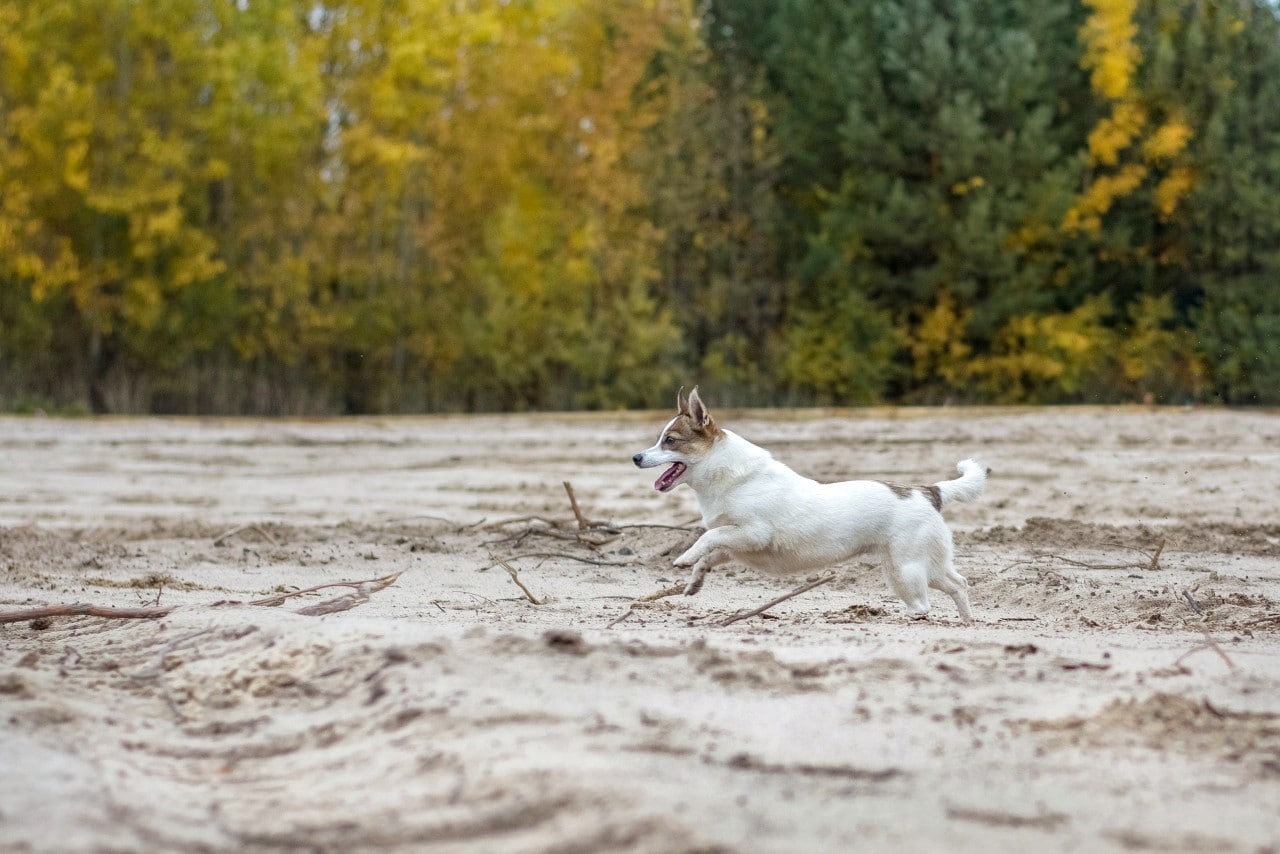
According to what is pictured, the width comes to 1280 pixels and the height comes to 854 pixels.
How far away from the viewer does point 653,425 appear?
1477 cm

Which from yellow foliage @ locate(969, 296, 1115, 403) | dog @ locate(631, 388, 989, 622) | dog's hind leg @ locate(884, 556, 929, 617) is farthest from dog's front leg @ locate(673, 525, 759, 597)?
yellow foliage @ locate(969, 296, 1115, 403)

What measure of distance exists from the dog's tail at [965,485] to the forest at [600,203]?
15.4 meters

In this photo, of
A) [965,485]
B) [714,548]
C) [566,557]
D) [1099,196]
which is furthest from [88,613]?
[1099,196]

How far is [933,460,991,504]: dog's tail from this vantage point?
6605mm

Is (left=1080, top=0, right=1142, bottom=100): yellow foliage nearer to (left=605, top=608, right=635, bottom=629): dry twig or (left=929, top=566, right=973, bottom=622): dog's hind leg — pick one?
(left=929, top=566, right=973, bottom=622): dog's hind leg

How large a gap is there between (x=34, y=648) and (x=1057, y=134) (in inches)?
788

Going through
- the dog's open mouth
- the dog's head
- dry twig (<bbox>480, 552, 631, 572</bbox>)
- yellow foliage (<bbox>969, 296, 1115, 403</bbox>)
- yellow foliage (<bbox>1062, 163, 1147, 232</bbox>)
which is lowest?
dry twig (<bbox>480, 552, 631, 572</bbox>)

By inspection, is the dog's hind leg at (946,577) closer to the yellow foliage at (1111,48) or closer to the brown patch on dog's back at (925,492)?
the brown patch on dog's back at (925,492)

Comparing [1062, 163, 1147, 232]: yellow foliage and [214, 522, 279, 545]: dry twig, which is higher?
[1062, 163, 1147, 232]: yellow foliage

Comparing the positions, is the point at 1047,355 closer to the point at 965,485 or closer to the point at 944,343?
the point at 944,343

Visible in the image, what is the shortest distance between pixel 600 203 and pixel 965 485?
57.5 ft

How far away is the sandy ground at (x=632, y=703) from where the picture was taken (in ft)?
10.4

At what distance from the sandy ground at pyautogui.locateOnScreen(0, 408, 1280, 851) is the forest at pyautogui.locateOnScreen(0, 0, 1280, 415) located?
13.3 meters

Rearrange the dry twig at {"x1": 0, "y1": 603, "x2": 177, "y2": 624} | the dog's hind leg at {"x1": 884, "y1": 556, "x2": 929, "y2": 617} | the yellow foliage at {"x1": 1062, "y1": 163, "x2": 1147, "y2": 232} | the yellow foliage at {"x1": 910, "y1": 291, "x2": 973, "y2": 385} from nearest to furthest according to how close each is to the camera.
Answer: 1. the dry twig at {"x1": 0, "y1": 603, "x2": 177, "y2": 624}
2. the dog's hind leg at {"x1": 884, "y1": 556, "x2": 929, "y2": 617}
3. the yellow foliage at {"x1": 1062, "y1": 163, "x2": 1147, "y2": 232}
4. the yellow foliage at {"x1": 910, "y1": 291, "x2": 973, "y2": 385}
